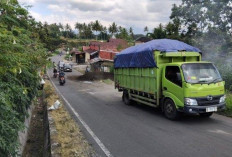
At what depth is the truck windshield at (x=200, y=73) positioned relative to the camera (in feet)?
27.6

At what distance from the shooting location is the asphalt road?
19.5 ft

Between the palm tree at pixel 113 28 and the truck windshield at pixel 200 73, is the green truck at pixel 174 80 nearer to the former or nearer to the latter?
the truck windshield at pixel 200 73

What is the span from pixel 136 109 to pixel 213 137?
5062 millimetres

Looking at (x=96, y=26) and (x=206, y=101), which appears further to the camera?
(x=96, y=26)

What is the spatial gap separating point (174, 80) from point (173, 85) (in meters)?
0.20

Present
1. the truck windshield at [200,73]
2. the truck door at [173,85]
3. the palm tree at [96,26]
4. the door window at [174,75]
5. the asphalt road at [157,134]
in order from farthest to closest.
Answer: the palm tree at [96,26]
the door window at [174,75]
the truck door at [173,85]
the truck windshield at [200,73]
the asphalt road at [157,134]

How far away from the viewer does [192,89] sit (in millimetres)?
8133

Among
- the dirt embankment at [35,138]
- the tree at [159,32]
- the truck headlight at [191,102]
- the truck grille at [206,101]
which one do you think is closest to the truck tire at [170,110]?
the truck headlight at [191,102]

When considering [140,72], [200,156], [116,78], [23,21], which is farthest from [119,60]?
[200,156]

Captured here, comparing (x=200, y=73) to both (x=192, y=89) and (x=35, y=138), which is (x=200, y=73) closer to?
(x=192, y=89)

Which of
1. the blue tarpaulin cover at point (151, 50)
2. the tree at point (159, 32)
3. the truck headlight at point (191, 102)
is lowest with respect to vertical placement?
the truck headlight at point (191, 102)

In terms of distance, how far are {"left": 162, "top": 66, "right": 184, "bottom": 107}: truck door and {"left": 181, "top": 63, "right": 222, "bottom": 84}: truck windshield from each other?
29 centimetres

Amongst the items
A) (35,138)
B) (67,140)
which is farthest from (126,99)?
(67,140)

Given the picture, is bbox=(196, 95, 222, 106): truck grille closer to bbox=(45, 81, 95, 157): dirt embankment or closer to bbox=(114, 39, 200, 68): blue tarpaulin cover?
bbox=(114, 39, 200, 68): blue tarpaulin cover
